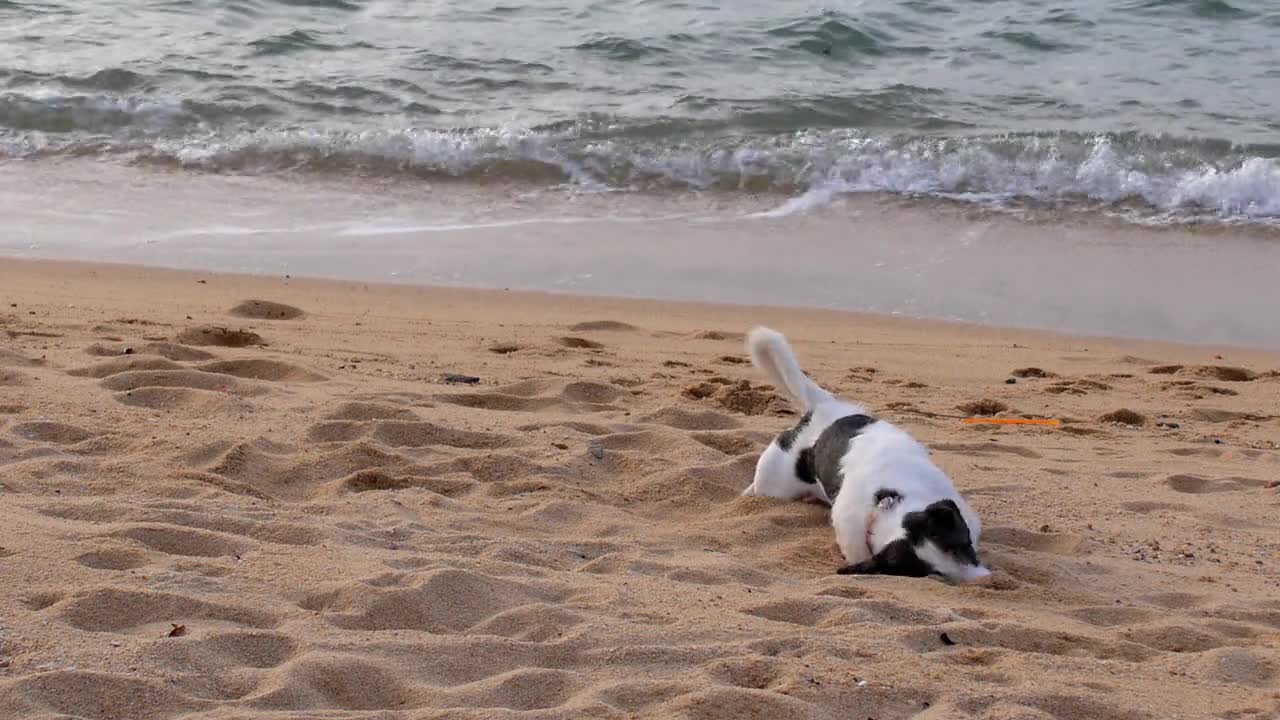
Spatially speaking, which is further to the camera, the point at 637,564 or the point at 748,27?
the point at 748,27

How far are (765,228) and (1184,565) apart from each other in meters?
5.83

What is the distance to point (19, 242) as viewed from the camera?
875cm

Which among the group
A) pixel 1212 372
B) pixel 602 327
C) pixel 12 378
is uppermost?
pixel 12 378

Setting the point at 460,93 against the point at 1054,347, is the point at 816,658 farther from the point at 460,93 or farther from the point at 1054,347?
the point at 460,93

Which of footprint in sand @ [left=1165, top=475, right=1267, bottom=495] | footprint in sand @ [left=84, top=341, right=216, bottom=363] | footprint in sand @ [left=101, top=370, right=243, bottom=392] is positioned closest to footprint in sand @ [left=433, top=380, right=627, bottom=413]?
footprint in sand @ [left=101, top=370, right=243, bottom=392]

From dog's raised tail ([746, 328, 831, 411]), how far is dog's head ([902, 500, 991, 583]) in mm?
898

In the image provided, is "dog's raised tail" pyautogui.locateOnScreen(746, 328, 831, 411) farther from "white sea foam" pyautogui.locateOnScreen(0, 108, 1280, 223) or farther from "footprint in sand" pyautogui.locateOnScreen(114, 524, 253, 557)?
"white sea foam" pyautogui.locateOnScreen(0, 108, 1280, 223)

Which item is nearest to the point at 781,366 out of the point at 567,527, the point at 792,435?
the point at 792,435

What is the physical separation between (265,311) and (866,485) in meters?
4.01

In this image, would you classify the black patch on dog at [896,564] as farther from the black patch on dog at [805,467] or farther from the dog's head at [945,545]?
the black patch on dog at [805,467]

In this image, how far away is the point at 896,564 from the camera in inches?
163

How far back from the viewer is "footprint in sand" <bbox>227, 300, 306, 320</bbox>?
7.14 metres

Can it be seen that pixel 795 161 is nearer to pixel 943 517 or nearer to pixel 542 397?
pixel 542 397

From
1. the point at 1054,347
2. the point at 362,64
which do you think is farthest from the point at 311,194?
the point at 1054,347
